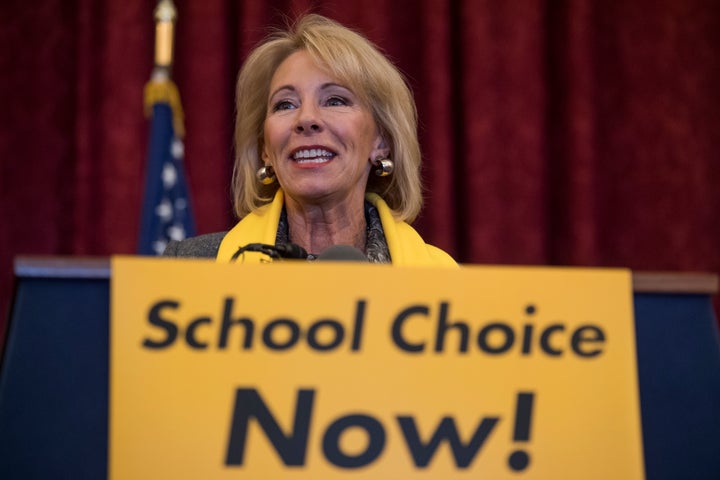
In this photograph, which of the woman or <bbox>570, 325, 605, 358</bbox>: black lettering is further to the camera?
the woman

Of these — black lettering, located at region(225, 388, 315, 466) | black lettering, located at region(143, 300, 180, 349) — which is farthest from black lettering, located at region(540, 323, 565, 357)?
black lettering, located at region(143, 300, 180, 349)

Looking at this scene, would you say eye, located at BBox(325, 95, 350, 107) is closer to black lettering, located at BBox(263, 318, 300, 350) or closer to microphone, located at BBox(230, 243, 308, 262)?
microphone, located at BBox(230, 243, 308, 262)

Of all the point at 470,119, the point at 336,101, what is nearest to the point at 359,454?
the point at 336,101

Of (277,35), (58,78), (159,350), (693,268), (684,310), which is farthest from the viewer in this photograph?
(693,268)

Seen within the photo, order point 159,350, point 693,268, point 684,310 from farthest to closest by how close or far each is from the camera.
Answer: point 693,268
point 684,310
point 159,350

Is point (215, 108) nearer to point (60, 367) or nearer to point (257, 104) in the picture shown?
point (257, 104)

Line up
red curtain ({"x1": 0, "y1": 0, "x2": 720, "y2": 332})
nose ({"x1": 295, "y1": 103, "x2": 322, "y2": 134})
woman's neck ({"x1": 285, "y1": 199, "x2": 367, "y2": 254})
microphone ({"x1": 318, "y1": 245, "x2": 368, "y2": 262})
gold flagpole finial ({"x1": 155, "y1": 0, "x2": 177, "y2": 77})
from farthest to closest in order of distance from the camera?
red curtain ({"x1": 0, "y1": 0, "x2": 720, "y2": 332}), gold flagpole finial ({"x1": 155, "y1": 0, "x2": 177, "y2": 77}), woman's neck ({"x1": 285, "y1": 199, "x2": 367, "y2": 254}), nose ({"x1": 295, "y1": 103, "x2": 322, "y2": 134}), microphone ({"x1": 318, "y1": 245, "x2": 368, "y2": 262})

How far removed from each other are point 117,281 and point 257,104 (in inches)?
43.8

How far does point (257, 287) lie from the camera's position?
78 cm

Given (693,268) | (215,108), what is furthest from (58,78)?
(693,268)

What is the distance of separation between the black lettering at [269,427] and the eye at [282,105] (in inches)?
40.1

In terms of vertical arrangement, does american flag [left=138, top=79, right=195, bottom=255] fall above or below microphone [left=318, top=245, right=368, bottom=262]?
above

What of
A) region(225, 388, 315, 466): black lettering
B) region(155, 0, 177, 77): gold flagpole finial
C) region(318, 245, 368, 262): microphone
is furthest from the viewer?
region(155, 0, 177, 77): gold flagpole finial

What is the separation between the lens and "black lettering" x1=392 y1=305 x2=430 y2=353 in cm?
78
